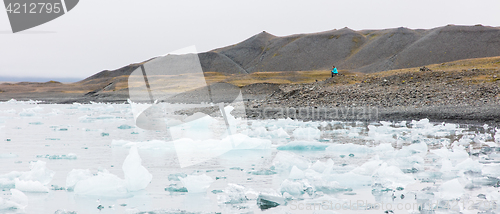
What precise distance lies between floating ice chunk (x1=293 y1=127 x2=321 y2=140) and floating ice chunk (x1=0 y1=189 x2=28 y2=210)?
717 cm

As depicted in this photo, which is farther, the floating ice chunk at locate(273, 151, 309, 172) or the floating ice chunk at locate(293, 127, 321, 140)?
the floating ice chunk at locate(293, 127, 321, 140)

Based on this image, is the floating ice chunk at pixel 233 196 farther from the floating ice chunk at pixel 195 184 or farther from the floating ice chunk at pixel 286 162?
the floating ice chunk at pixel 286 162

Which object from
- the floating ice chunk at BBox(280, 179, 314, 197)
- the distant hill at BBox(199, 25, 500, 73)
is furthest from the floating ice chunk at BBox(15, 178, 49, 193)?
the distant hill at BBox(199, 25, 500, 73)

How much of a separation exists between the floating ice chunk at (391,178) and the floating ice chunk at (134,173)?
2.76m

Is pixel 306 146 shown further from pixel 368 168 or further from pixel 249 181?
pixel 249 181

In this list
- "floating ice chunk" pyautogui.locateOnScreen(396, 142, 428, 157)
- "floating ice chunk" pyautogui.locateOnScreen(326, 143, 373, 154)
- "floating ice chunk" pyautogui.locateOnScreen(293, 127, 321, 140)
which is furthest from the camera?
"floating ice chunk" pyautogui.locateOnScreen(293, 127, 321, 140)

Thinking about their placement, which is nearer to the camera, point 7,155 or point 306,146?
point 7,155

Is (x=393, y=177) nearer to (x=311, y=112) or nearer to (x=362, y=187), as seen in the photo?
(x=362, y=187)

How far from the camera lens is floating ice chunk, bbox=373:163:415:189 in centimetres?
475

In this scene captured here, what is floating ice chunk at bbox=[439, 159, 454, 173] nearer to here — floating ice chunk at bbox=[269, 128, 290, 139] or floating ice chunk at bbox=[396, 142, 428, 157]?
floating ice chunk at bbox=[396, 142, 428, 157]

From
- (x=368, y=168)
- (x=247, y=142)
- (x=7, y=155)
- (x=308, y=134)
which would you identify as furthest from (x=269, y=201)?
(x=308, y=134)

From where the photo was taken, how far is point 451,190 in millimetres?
4426

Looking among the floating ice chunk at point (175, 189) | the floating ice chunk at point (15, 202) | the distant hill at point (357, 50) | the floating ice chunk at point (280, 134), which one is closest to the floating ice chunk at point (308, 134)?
the floating ice chunk at point (280, 134)

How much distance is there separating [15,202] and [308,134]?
25.3ft
